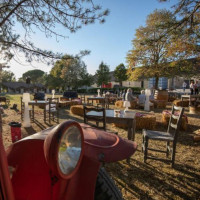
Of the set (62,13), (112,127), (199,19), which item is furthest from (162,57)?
(62,13)

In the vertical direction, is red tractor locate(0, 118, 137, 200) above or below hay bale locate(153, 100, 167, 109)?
above

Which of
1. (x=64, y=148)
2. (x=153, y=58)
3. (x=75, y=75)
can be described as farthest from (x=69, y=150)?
(x=75, y=75)

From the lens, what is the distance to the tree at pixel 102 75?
4072 cm

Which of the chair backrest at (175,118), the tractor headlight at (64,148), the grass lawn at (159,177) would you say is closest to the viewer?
the tractor headlight at (64,148)

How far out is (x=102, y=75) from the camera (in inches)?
1615

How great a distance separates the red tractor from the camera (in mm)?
884

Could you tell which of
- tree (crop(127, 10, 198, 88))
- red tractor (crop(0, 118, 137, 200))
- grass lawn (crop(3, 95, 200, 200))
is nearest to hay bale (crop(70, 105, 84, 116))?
grass lawn (crop(3, 95, 200, 200))

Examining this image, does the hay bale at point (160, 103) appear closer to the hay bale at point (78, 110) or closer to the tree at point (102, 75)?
the hay bale at point (78, 110)

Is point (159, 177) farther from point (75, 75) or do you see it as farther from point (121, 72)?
point (121, 72)

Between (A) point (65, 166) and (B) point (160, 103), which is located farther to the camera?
(B) point (160, 103)

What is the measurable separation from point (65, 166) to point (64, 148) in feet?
0.33

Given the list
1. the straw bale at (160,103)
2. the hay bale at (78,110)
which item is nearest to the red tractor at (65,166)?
the hay bale at (78,110)

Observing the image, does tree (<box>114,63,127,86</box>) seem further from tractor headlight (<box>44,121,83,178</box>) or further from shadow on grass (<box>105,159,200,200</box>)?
tractor headlight (<box>44,121,83,178</box>)

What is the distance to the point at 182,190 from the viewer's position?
2377 millimetres
